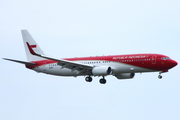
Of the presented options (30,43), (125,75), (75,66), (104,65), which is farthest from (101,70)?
(30,43)

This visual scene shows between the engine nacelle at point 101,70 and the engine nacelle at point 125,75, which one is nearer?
the engine nacelle at point 101,70

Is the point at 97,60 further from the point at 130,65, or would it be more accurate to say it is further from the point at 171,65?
the point at 171,65

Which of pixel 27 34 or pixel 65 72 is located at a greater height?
pixel 27 34

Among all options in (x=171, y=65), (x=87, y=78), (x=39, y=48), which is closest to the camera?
(x=171, y=65)

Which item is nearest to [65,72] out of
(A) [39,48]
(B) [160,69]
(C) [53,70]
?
(C) [53,70]

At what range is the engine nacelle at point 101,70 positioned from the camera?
83312mm

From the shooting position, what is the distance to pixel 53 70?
304 feet

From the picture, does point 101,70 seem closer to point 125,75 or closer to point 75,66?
point 75,66

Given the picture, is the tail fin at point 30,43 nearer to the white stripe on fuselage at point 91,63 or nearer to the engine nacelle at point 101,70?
the white stripe on fuselage at point 91,63

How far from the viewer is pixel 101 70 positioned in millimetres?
83688

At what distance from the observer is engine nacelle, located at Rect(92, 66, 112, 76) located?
83.3 meters

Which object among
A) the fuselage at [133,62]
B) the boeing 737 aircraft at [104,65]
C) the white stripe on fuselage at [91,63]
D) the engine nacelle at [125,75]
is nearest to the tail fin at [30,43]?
the boeing 737 aircraft at [104,65]

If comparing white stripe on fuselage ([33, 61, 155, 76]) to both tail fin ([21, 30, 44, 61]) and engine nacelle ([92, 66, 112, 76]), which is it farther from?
tail fin ([21, 30, 44, 61])

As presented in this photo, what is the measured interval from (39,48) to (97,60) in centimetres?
1549
